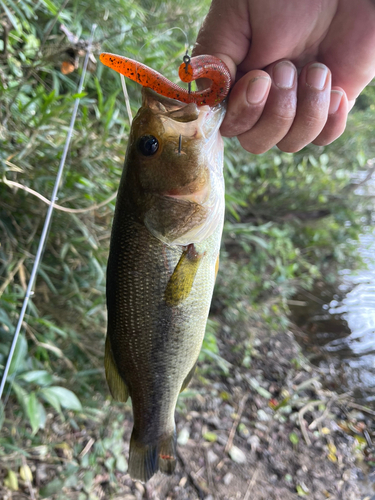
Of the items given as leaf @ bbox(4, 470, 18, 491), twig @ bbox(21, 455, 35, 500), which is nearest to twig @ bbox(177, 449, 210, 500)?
twig @ bbox(21, 455, 35, 500)

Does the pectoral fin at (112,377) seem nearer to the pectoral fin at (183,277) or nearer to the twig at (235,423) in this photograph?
the pectoral fin at (183,277)

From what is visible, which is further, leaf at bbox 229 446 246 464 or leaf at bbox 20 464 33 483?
leaf at bbox 229 446 246 464

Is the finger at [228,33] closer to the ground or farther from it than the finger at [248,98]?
farther from it

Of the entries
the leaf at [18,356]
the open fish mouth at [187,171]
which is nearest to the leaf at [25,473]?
the leaf at [18,356]

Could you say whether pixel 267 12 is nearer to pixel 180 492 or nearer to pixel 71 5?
pixel 71 5

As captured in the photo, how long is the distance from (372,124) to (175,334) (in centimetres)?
539

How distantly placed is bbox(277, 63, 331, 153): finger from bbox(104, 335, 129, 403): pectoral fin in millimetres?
1101

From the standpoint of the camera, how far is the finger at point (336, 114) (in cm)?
132

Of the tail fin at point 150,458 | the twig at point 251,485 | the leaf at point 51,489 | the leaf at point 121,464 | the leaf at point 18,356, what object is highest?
the leaf at point 18,356

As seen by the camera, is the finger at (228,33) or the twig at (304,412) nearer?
the finger at (228,33)

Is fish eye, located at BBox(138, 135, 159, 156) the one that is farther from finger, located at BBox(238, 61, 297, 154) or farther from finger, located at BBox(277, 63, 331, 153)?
finger, located at BBox(277, 63, 331, 153)

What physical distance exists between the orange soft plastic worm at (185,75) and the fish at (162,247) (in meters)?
0.01

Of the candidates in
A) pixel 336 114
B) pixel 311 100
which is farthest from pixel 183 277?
pixel 336 114

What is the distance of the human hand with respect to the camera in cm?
120
